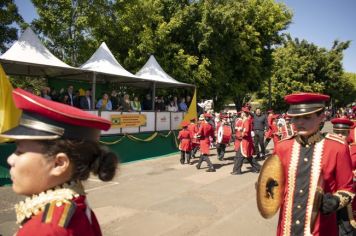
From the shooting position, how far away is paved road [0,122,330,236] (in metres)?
6.39

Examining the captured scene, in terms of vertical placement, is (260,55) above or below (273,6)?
below

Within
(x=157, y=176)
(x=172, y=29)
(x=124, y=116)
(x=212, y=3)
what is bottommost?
(x=157, y=176)

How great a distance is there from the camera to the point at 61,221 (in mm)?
1533

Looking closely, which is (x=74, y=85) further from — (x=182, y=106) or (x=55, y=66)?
(x=182, y=106)

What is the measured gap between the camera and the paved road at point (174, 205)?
6387 millimetres

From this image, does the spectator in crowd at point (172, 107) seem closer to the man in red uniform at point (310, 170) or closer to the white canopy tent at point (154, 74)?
the white canopy tent at point (154, 74)

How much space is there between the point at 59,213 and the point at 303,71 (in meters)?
45.2

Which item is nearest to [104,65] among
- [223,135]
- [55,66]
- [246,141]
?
[55,66]

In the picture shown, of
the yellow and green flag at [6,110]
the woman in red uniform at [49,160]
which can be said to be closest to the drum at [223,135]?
the yellow and green flag at [6,110]

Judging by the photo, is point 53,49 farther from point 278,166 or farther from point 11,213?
point 278,166

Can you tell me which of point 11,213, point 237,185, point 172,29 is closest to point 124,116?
point 237,185

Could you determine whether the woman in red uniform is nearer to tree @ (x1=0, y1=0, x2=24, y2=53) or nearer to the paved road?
the paved road

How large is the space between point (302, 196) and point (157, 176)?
8.39 metres

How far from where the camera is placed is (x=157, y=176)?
445 inches
